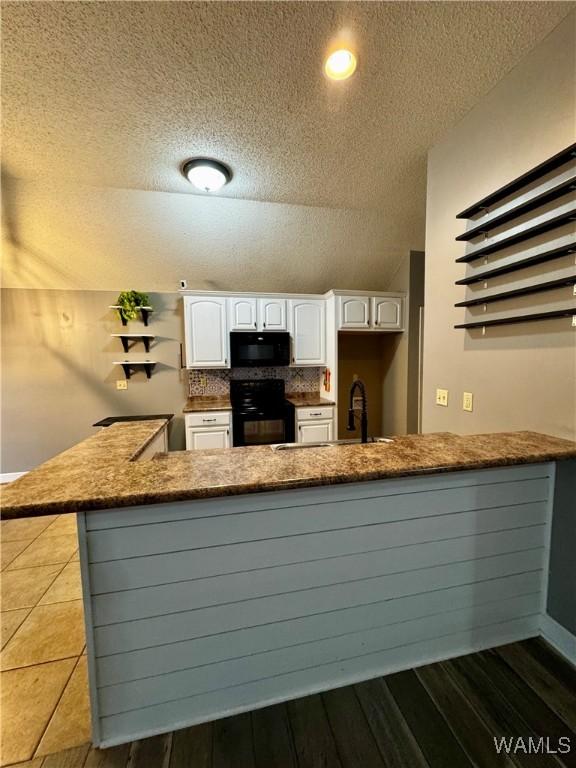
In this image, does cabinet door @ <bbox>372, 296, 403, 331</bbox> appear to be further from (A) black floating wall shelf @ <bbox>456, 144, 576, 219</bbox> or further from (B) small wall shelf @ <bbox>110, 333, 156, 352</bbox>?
(B) small wall shelf @ <bbox>110, 333, 156, 352</bbox>

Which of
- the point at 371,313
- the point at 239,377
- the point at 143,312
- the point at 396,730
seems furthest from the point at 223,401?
the point at 396,730

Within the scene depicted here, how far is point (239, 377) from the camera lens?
404cm

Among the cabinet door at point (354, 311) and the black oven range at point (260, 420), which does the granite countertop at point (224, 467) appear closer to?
the black oven range at point (260, 420)

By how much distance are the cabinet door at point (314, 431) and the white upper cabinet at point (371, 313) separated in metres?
1.14

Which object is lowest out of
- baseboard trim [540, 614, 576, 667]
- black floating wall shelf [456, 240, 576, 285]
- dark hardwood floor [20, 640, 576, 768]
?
dark hardwood floor [20, 640, 576, 768]

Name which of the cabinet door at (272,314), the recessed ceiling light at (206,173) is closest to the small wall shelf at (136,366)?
the cabinet door at (272,314)

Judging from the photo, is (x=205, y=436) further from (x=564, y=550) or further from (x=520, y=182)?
(x=520, y=182)

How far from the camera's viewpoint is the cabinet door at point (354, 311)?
3609 mm

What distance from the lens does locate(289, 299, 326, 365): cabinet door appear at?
3756mm

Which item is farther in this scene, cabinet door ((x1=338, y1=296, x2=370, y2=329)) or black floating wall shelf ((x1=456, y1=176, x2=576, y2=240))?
cabinet door ((x1=338, y1=296, x2=370, y2=329))

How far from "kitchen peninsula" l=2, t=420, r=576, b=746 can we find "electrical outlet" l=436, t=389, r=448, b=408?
0.66 m

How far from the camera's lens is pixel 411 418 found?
151 inches

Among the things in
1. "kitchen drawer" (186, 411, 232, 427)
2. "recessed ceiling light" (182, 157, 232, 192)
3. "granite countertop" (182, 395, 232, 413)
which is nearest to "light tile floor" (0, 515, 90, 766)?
"kitchen drawer" (186, 411, 232, 427)

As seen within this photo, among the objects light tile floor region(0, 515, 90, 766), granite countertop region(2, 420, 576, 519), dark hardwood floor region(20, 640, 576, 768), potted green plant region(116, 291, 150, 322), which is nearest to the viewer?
granite countertop region(2, 420, 576, 519)
